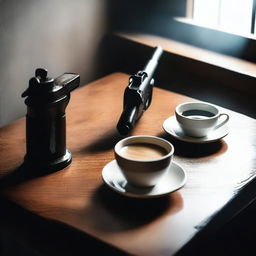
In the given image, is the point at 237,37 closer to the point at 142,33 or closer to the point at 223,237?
the point at 142,33

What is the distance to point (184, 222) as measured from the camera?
114cm

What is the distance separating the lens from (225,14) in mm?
2291

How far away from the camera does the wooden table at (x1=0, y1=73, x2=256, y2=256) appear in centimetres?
112

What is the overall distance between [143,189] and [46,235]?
24cm

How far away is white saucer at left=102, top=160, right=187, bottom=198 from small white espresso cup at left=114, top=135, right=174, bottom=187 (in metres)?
0.02

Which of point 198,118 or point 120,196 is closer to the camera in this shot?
point 120,196

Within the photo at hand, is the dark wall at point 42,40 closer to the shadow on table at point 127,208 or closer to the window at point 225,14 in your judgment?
the window at point 225,14

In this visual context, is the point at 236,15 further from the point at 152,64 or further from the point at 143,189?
the point at 143,189

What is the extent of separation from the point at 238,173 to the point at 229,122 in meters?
0.31

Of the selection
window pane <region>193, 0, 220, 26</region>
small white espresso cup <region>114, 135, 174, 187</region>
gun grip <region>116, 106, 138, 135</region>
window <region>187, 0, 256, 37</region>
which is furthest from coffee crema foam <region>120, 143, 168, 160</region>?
window pane <region>193, 0, 220, 26</region>

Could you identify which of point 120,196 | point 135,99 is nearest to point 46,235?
point 120,196

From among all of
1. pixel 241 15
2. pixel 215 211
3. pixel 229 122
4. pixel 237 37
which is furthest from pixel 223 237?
pixel 241 15

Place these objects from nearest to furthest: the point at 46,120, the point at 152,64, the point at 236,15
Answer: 1. the point at 46,120
2. the point at 152,64
3. the point at 236,15

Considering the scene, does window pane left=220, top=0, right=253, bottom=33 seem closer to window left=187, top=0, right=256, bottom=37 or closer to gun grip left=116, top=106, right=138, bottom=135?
window left=187, top=0, right=256, bottom=37
